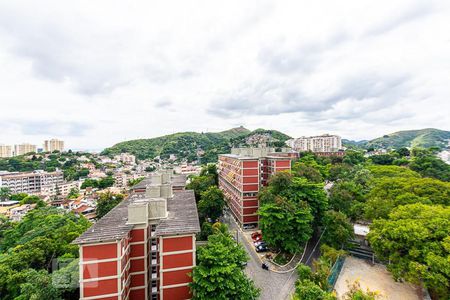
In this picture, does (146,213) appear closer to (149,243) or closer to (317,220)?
(149,243)

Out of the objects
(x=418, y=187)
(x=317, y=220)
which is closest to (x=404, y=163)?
(x=418, y=187)

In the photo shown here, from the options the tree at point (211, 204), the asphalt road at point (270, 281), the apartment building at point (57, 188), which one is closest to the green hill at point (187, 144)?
the apartment building at point (57, 188)

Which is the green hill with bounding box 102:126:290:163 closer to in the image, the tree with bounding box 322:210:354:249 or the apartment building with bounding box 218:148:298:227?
the apartment building with bounding box 218:148:298:227

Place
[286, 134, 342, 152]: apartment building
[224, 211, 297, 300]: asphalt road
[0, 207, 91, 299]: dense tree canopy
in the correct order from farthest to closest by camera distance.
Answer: [286, 134, 342, 152]: apartment building < [224, 211, 297, 300]: asphalt road < [0, 207, 91, 299]: dense tree canopy

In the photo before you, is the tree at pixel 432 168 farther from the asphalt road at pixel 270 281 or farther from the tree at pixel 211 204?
the tree at pixel 211 204

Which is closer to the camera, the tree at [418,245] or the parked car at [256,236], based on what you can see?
the tree at [418,245]

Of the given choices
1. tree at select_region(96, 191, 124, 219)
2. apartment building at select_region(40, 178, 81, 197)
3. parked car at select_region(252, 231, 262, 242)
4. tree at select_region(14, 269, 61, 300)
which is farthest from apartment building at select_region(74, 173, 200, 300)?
apartment building at select_region(40, 178, 81, 197)

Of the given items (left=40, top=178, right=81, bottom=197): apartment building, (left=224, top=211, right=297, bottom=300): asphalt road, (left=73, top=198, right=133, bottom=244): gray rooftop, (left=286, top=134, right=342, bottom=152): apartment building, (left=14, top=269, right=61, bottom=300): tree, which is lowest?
(left=40, top=178, right=81, bottom=197): apartment building
